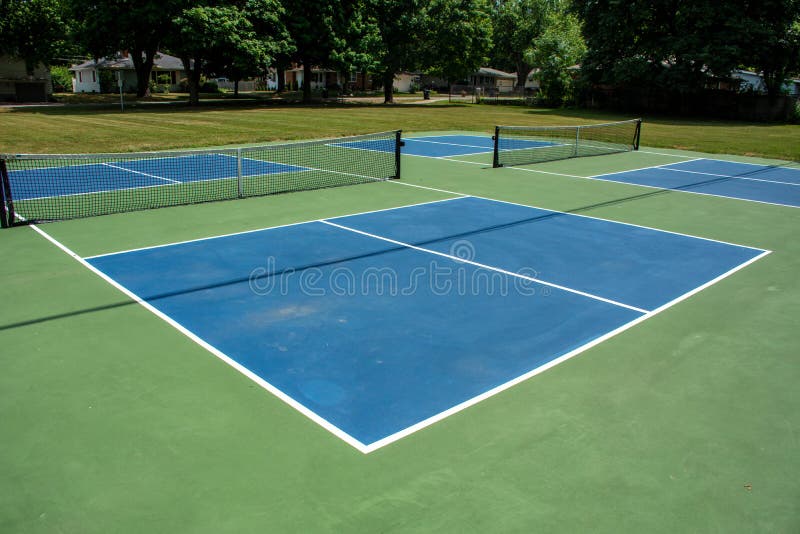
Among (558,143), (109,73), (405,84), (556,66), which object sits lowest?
(558,143)

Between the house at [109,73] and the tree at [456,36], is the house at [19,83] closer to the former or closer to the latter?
the house at [109,73]

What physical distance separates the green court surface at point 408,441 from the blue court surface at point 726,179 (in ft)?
30.2

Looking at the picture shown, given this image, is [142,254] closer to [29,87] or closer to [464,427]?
[464,427]

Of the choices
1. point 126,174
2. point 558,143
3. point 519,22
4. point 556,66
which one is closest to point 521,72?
point 519,22

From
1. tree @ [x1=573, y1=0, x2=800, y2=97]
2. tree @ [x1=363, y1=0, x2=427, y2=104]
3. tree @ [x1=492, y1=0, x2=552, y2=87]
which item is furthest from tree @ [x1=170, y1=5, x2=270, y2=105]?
tree @ [x1=492, y1=0, x2=552, y2=87]

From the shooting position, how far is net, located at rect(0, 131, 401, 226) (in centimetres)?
1398

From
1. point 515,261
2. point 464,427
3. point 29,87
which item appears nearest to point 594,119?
point 515,261

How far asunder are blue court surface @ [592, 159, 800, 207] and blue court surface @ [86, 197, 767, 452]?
229 inches

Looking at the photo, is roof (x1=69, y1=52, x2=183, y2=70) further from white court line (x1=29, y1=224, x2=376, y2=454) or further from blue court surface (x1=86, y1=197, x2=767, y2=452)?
white court line (x1=29, y1=224, x2=376, y2=454)

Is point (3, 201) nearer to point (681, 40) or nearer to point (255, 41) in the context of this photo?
point (255, 41)

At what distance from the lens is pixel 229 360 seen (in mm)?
6867

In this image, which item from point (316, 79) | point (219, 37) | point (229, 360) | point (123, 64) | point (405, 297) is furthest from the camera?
point (316, 79)

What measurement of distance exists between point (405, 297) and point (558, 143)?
68.9 ft

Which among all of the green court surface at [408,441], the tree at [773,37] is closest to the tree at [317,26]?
the tree at [773,37]
